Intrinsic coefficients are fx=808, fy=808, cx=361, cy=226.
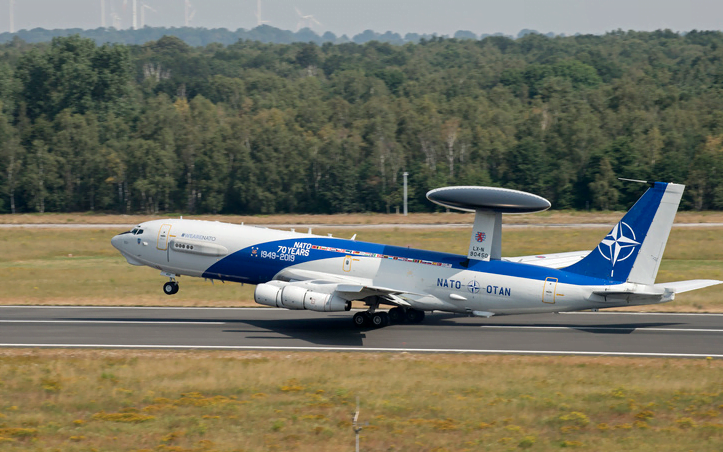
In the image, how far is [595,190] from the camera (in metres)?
107

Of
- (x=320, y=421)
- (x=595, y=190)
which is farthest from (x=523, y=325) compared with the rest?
(x=595, y=190)

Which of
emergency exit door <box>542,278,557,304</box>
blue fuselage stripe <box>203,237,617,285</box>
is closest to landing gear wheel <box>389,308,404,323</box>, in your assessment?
blue fuselage stripe <box>203,237,617,285</box>

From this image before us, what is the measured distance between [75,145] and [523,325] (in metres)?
101

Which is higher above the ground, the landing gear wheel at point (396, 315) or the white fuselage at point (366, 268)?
the white fuselage at point (366, 268)

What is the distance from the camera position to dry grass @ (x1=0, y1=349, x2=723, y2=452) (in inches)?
790

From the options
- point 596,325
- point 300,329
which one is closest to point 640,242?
point 596,325

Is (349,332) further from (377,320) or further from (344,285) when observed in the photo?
(344,285)

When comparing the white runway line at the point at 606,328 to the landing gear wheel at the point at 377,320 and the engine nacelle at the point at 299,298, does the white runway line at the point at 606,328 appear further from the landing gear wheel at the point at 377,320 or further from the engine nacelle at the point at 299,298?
the engine nacelle at the point at 299,298

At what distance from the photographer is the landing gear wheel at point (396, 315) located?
36.7m

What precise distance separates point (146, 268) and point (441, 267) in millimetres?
28623

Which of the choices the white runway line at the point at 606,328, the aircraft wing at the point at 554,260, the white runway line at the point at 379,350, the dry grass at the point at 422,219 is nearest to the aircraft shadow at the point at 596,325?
the white runway line at the point at 606,328

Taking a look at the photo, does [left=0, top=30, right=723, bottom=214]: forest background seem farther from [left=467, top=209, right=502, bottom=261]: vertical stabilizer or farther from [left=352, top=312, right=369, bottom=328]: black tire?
[left=467, top=209, right=502, bottom=261]: vertical stabilizer

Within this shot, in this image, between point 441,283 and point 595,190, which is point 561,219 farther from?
point 441,283

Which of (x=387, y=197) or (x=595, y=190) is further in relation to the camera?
(x=387, y=197)
